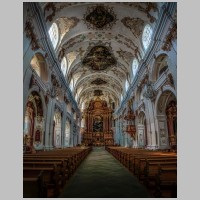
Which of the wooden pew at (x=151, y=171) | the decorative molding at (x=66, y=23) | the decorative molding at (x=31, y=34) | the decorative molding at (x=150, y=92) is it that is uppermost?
the decorative molding at (x=66, y=23)

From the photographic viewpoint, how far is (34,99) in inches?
496

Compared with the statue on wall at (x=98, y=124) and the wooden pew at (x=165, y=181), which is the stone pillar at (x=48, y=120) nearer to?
the wooden pew at (x=165, y=181)

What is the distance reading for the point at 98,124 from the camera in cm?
3766

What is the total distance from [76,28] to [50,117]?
6680 mm

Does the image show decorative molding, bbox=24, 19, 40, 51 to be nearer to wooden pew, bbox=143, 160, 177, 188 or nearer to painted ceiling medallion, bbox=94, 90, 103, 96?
wooden pew, bbox=143, 160, 177, 188

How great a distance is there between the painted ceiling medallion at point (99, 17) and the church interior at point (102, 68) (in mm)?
65

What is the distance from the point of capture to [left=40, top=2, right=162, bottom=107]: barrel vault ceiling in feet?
38.7

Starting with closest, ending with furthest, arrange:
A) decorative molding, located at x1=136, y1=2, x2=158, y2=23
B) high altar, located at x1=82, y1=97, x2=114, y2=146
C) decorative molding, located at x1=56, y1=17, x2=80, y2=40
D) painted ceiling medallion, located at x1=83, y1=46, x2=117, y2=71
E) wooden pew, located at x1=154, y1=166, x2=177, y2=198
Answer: wooden pew, located at x1=154, y1=166, x2=177, y2=198
decorative molding, located at x1=136, y1=2, x2=158, y2=23
decorative molding, located at x1=56, y1=17, x2=80, y2=40
painted ceiling medallion, located at x1=83, y1=46, x2=117, y2=71
high altar, located at x1=82, y1=97, x2=114, y2=146

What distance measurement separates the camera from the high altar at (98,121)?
120ft

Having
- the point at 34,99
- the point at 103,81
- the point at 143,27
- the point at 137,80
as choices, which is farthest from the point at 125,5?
the point at 103,81

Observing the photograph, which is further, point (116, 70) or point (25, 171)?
point (116, 70)

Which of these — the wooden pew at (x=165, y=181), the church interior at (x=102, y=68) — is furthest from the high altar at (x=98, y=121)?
the wooden pew at (x=165, y=181)

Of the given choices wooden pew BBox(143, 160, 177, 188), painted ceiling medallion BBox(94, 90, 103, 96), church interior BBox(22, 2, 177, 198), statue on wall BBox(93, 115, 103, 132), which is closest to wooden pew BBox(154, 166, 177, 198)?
church interior BBox(22, 2, 177, 198)

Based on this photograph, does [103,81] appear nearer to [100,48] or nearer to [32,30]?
[100,48]
